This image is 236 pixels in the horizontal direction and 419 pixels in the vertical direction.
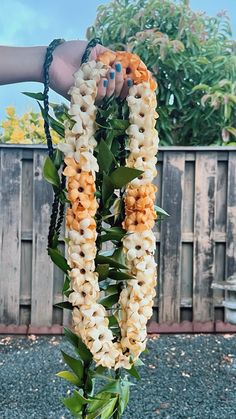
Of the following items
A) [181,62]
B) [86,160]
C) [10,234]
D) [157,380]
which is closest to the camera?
[86,160]

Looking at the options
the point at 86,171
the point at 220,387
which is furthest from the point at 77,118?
the point at 220,387

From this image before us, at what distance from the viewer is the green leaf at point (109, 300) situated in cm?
65

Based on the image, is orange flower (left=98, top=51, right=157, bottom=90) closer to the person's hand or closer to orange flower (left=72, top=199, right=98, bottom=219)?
the person's hand

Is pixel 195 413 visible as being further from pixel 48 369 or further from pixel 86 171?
pixel 86 171

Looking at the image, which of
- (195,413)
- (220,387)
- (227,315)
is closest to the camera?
(195,413)

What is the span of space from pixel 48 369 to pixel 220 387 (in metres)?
0.62

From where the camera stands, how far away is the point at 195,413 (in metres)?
1.56

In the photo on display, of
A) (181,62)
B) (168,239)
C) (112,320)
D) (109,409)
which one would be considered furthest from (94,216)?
(181,62)

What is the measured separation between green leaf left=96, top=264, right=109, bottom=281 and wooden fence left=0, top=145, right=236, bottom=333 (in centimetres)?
172

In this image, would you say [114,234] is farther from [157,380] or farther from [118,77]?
[157,380]

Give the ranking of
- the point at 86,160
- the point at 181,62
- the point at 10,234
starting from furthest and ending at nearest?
the point at 181,62
the point at 10,234
the point at 86,160

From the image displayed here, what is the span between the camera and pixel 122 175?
611 millimetres

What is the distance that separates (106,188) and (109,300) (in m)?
0.14

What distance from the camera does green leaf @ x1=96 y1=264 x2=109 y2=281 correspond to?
62cm
